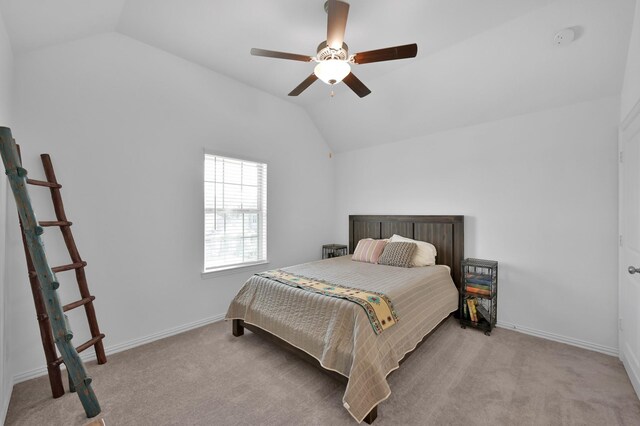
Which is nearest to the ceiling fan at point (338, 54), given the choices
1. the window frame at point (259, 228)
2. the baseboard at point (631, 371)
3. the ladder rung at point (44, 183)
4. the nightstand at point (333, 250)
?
the window frame at point (259, 228)

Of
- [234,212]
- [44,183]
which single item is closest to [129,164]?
[44,183]

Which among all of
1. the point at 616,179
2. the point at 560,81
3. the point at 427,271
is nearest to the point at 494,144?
the point at 560,81

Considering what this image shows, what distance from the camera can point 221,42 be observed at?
272cm

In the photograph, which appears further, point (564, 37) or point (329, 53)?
point (564, 37)

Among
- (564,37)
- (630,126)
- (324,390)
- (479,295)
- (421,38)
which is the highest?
(421,38)

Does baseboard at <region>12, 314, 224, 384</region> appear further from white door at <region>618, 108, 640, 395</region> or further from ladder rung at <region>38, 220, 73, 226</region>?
white door at <region>618, 108, 640, 395</region>

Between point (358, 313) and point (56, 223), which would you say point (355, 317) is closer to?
point (358, 313)

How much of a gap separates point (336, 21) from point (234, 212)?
2.51 meters

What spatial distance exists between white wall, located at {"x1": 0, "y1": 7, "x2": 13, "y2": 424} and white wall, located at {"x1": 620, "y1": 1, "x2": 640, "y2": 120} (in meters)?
4.30

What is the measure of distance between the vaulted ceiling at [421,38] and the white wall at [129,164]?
227mm

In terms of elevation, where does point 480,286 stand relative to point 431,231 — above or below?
below

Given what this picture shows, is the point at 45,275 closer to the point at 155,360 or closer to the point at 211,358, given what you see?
the point at 155,360

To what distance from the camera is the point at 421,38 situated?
102 inches

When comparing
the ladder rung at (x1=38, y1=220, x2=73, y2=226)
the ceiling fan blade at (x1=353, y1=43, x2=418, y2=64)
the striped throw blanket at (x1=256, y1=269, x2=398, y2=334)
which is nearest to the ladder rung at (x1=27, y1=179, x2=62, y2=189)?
the ladder rung at (x1=38, y1=220, x2=73, y2=226)
